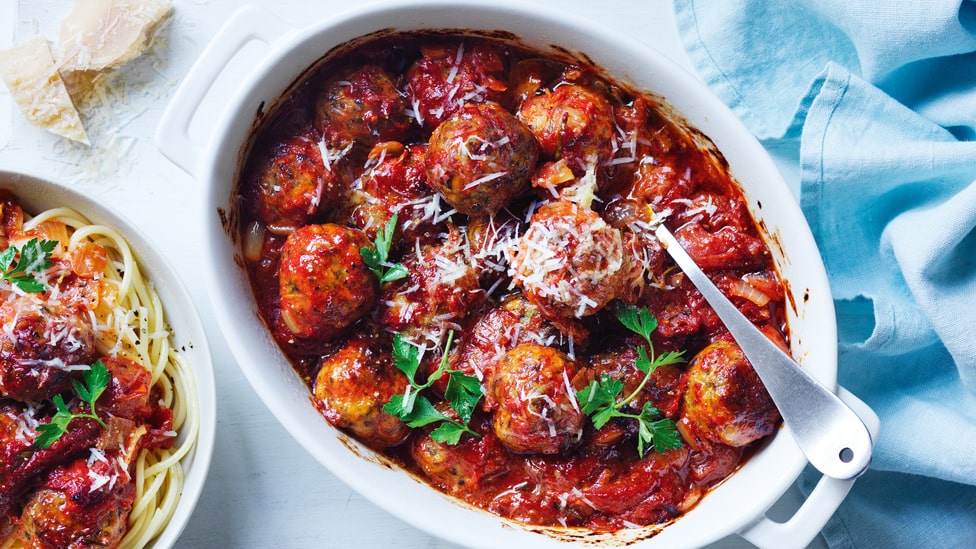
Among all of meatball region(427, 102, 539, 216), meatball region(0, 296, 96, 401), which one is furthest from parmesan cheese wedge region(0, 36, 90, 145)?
meatball region(427, 102, 539, 216)

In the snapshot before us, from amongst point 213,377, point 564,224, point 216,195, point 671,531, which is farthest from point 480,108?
point 671,531

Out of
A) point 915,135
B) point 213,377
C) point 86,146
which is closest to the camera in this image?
point 213,377

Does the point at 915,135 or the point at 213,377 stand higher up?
the point at 915,135

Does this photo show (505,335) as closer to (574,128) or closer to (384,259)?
(384,259)

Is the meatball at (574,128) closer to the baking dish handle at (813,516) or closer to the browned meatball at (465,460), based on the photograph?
the browned meatball at (465,460)

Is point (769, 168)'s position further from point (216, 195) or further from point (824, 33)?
point (216, 195)

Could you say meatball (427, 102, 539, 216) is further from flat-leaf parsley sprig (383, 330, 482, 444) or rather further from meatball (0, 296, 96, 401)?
meatball (0, 296, 96, 401)

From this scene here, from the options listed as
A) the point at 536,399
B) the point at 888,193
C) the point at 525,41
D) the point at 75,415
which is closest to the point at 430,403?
the point at 536,399
